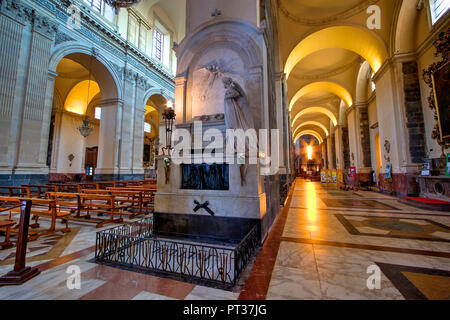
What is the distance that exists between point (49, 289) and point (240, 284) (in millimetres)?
1916

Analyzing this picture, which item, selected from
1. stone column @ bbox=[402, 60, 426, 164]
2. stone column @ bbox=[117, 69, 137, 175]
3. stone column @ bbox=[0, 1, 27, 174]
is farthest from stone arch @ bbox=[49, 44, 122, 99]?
stone column @ bbox=[402, 60, 426, 164]

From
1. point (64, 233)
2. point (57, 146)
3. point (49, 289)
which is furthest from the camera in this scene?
point (57, 146)

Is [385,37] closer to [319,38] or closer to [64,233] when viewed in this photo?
[319,38]

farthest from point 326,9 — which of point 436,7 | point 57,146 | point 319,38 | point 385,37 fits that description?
point 57,146

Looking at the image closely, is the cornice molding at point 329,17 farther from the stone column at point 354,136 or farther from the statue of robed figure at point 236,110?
the statue of robed figure at point 236,110

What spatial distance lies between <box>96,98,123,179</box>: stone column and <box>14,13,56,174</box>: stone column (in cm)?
338

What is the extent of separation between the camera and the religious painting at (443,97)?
267 inches

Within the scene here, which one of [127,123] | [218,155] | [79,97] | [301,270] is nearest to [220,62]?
[218,155]

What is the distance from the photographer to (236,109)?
13.4 ft

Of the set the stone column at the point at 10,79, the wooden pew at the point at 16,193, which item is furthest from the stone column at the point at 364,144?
the stone column at the point at 10,79

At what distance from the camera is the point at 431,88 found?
7629 millimetres

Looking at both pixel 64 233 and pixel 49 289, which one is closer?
pixel 49 289

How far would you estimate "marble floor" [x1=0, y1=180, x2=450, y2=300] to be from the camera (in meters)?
1.86

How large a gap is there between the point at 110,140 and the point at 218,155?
10783 millimetres
